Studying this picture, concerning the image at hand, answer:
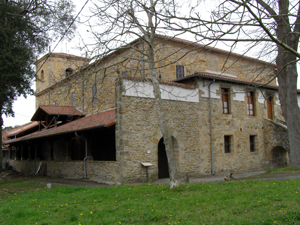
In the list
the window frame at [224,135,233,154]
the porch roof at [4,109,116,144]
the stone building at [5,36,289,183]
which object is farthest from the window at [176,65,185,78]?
the porch roof at [4,109,116,144]

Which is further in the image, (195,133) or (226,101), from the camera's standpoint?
(226,101)

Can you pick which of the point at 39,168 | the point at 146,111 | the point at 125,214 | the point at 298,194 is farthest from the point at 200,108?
the point at 39,168

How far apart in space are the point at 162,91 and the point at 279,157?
11.1m

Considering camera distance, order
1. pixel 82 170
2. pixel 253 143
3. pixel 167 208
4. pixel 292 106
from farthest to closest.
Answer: pixel 253 143, pixel 82 170, pixel 292 106, pixel 167 208

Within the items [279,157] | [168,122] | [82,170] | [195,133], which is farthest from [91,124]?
[279,157]

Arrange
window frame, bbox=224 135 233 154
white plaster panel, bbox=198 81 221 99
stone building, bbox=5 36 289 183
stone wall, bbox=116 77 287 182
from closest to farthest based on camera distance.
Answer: stone building, bbox=5 36 289 183 < stone wall, bbox=116 77 287 182 < white plaster panel, bbox=198 81 221 99 < window frame, bbox=224 135 233 154

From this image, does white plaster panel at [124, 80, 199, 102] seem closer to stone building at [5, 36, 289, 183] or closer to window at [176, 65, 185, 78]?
stone building at [5, 36, 289, 183]

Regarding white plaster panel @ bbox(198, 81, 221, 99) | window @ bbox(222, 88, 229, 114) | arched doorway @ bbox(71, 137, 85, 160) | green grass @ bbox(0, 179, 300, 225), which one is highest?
white plaster panel @ bbox(198, 81, 221, 99)

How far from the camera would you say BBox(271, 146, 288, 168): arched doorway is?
19.8 metres

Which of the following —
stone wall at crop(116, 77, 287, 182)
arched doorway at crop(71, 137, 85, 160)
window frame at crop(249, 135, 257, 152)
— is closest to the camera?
stone wall at crop(116, 77, 287, 182)

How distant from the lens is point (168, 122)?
1428 centimetres

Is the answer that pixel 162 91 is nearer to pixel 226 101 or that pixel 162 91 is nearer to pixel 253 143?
pixel 226 101

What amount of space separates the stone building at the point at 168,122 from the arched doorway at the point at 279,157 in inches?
2.7

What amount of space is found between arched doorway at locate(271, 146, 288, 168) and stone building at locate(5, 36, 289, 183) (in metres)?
0.07
